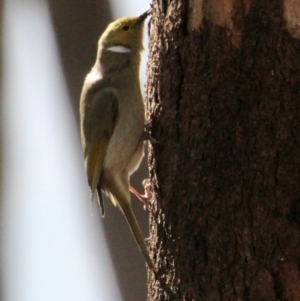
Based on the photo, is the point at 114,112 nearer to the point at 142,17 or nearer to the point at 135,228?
the point at 142,17

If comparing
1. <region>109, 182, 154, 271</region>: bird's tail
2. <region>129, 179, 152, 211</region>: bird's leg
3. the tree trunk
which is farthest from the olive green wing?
the tree trunk

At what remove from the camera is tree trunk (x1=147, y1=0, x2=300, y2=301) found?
3090 mm

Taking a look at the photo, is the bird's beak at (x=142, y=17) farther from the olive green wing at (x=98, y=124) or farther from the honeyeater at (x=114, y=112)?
the olive green wing at (x=98, y=124)

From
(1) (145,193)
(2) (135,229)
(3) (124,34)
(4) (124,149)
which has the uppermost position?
(3) (124,34)

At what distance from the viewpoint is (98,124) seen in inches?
185

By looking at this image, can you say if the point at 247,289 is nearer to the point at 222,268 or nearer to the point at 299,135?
the point at 222,268

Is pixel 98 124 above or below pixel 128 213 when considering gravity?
above

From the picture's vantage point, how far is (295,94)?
3.11m

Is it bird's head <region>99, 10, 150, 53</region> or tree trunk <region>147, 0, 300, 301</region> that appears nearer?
tree trunk <region>147, 0, 300, 301</region>

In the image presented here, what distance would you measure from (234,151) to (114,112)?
1.64m

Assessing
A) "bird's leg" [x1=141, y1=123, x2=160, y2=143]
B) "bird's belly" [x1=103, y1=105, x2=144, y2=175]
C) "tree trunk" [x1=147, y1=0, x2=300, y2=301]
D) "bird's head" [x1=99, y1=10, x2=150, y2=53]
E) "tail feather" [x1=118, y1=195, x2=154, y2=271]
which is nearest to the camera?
"tree trunk" [x1=147, y1=0, x2=300, y2=301]

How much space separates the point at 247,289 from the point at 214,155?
0.63m

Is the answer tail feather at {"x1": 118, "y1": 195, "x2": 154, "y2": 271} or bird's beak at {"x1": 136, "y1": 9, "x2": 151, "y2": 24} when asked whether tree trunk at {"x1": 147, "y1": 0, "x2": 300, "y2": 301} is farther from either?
bird's beak at {"x1": 136, "y1": 9, "x2": 151, "y2": 24}

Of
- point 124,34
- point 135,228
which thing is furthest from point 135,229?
point 124,34
